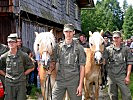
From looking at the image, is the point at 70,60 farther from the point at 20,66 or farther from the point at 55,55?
the point at 20,66

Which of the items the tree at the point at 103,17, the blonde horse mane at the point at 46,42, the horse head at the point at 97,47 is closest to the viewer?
the blonde horse mane at the point at 46,42

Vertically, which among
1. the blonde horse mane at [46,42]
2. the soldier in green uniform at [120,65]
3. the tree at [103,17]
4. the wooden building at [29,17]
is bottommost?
the soldier in green uniform at [120,65]

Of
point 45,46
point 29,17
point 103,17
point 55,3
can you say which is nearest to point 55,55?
point 45,46

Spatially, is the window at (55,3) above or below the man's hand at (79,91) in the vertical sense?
above

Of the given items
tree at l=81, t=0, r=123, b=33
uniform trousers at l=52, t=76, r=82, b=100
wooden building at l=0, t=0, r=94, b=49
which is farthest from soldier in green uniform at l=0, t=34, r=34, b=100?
tree at l=81, t=0, r=123, b=33

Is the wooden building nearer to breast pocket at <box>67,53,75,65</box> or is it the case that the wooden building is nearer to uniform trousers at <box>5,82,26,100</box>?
uniform trousers at <box>5,82,26,100</box>

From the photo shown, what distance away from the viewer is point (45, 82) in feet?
24.8

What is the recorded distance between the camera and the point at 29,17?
14.3 m

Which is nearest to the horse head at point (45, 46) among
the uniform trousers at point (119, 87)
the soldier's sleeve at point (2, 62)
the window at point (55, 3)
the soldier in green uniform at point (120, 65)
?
the soldier's sleeve at point (2, 62)

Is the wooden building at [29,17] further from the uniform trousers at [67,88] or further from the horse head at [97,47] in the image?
the uniform trousers at [67,88]

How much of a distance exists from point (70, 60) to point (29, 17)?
8458 millimetres

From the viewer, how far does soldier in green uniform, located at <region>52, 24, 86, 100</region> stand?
20.1ft

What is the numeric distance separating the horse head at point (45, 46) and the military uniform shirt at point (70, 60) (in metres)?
0.47

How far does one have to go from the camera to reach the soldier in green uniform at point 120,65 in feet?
23.9
